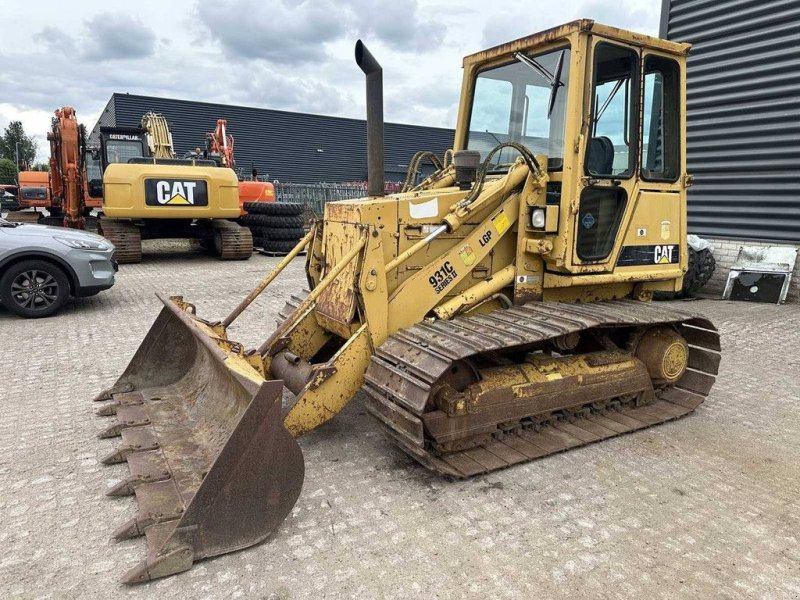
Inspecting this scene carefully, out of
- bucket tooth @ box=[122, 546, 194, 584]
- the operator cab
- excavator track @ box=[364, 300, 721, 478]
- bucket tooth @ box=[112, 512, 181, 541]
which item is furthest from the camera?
the operator cab

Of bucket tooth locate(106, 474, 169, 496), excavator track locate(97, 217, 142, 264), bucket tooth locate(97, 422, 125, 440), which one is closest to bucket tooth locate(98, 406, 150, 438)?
bucket tooth locate(97, 422, 125, 440)

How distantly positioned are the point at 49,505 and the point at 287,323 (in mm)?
1716

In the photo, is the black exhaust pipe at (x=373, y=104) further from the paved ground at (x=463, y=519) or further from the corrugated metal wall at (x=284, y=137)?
the corrugated metal wall at (x=284, y=137)

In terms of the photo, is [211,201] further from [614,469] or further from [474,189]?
[614,469]

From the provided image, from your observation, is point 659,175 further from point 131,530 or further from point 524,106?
point 131,530

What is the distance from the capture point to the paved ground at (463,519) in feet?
8.73

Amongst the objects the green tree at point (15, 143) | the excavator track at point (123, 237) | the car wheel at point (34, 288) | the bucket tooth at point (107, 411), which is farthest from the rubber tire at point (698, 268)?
the green tree at point (15, 143)

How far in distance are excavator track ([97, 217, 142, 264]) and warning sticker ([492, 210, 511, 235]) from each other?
34.1ft

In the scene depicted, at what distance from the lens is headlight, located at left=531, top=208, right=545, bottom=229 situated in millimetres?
4320

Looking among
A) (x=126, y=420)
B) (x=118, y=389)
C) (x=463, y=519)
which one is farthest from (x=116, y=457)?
(x=463, y=519)

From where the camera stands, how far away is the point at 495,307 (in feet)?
14.9

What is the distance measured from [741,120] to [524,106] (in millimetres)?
6911

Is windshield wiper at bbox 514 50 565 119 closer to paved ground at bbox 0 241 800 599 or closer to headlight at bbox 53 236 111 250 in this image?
paved ground at bbox 0 241 800 599

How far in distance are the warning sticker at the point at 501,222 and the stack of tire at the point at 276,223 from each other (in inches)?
434
